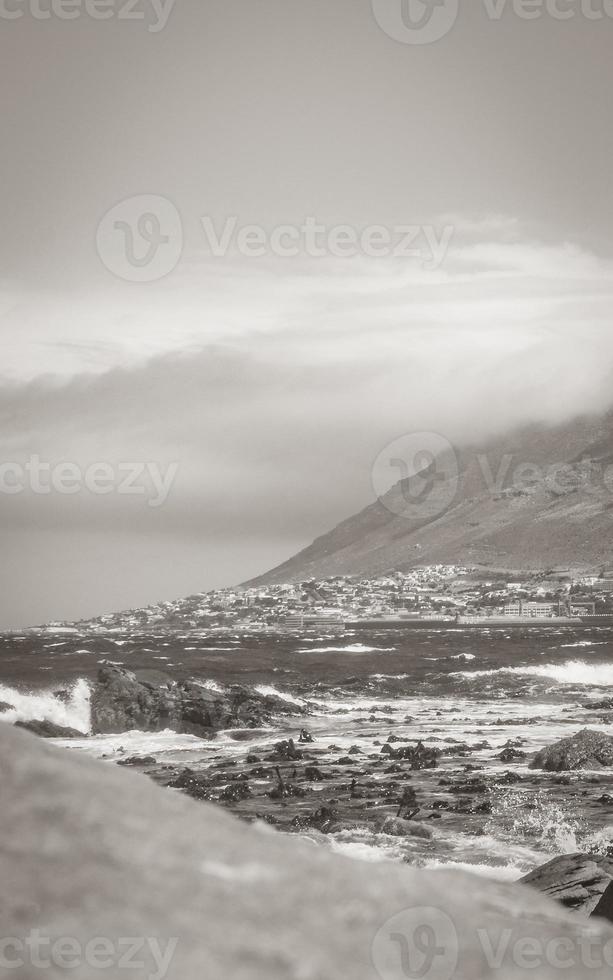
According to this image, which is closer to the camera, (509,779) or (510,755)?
(509,779)

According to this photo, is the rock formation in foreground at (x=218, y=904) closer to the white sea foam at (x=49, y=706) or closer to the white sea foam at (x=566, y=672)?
the white sea foam at (x=49, y=706)

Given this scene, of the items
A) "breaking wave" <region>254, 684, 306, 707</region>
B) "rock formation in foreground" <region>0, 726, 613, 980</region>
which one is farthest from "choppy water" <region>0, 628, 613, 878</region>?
"rock formation in foreground" <region>0, 726, 613, 980</region>

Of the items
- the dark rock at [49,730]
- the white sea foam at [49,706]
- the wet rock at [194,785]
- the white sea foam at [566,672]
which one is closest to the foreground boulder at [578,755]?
the wet rock at [194,785]

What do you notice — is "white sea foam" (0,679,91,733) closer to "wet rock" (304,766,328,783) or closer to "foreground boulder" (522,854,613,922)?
"wet rock" (304,766,328,783)

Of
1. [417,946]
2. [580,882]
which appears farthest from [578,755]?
[417,946]

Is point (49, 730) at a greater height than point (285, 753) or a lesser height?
greater

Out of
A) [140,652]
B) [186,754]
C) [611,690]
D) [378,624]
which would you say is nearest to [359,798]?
[186,754]

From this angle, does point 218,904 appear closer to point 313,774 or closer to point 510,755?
point 313,774
